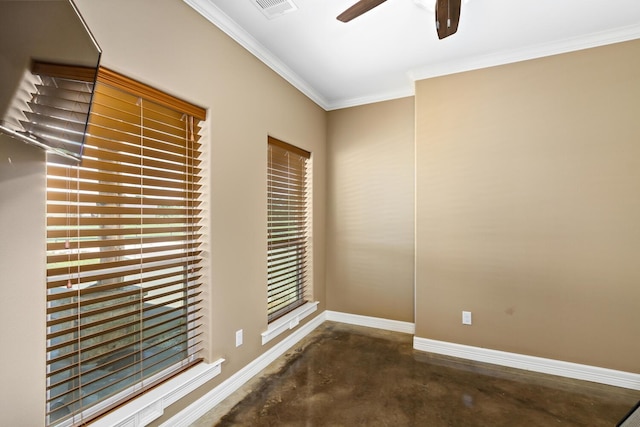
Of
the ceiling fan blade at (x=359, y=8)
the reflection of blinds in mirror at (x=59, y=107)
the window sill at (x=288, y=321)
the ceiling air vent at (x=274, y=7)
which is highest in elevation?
the ceiling air vent at (x=274, y=7)

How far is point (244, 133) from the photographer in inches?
92.0

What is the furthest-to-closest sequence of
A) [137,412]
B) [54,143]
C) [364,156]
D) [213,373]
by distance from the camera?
[364,156]
[213,373]
[137,412]
[54,143]

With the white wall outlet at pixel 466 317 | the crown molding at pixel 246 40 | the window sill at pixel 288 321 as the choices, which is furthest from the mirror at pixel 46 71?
the white wall outlet at pixel 466 317

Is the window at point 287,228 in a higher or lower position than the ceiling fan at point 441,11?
lower

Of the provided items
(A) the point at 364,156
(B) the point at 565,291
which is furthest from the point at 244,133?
(B) the point at 565,291

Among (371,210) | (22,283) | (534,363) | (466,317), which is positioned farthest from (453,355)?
(22,283)

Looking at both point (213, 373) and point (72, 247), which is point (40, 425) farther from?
point (213, 373)

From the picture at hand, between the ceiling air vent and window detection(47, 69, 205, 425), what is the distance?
81 cm

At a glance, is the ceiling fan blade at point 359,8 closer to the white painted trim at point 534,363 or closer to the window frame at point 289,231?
the window frame at point 289,231

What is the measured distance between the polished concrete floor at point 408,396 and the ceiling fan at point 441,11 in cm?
244

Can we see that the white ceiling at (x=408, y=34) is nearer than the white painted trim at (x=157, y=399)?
No

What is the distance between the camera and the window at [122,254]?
1356 mm

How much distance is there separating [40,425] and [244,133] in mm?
1949

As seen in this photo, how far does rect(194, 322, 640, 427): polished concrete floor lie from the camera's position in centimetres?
194
